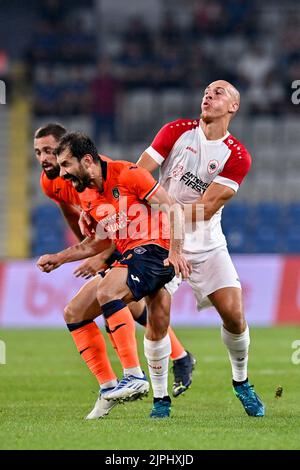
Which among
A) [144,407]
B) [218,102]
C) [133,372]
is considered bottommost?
[144,407]

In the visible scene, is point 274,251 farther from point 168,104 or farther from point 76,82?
point 76,82

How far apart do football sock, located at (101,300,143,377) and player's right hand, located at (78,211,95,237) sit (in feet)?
2.47

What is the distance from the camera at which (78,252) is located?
7.73m

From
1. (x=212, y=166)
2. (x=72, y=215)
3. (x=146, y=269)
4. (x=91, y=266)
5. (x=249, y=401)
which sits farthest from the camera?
(x=72, y=215)

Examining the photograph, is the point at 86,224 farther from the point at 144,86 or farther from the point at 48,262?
the point at 144,86

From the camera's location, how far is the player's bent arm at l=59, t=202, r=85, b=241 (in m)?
8.66

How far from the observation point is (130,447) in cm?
578

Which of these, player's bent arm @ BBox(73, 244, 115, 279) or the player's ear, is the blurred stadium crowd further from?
the player's ear

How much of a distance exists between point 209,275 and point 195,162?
85 cm

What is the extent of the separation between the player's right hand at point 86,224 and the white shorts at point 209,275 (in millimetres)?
700

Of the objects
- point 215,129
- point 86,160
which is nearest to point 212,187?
point 215,129

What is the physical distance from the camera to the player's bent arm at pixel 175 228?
7.09 meters

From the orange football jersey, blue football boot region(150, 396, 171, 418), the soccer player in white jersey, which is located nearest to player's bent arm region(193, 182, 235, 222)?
the soccer player in white jersey

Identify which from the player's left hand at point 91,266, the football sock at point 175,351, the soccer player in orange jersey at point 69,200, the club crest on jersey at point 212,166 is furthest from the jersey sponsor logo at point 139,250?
the football sock at point 175,351
